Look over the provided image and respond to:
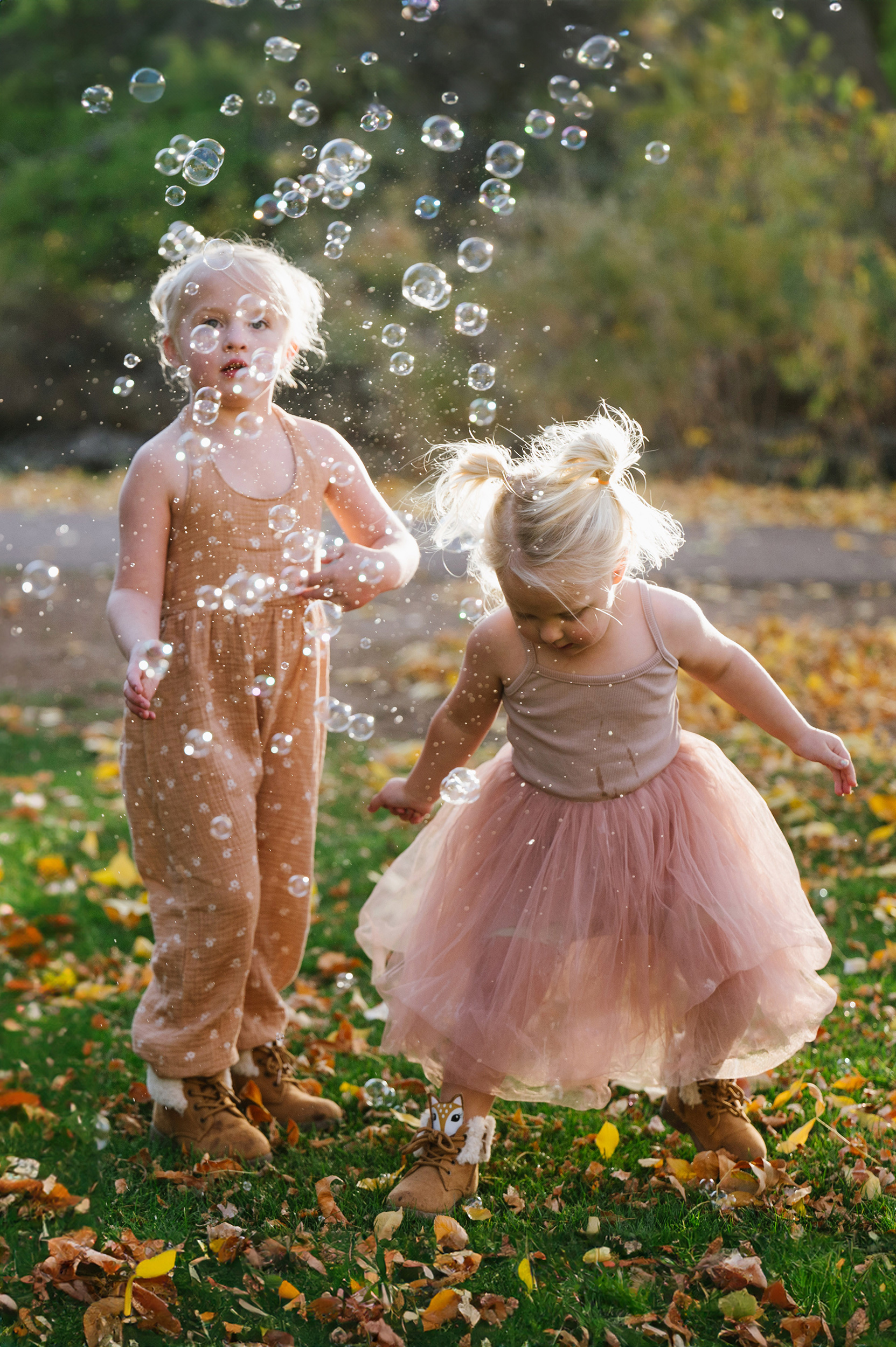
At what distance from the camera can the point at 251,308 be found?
8.09 feet

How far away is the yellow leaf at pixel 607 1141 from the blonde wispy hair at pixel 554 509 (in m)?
1.13

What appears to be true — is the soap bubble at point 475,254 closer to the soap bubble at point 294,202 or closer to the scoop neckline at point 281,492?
the soap bubble at point 294,202

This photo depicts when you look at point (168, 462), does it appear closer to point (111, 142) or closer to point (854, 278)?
point (854, 278)

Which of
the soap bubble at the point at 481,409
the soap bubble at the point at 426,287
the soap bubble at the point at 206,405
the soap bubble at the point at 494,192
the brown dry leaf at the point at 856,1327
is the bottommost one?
the brown dry leaf at the point at 856,1327

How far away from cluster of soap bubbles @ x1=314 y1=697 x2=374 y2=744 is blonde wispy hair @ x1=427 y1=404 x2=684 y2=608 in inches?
15.7

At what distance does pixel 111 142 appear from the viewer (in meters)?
15.5

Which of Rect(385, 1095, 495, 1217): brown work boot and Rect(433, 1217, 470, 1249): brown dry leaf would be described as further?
Rect(385, 1095, 495, 1217): brown work boot

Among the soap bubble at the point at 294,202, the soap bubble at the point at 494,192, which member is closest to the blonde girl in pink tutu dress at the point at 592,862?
the soap bubble at the point at 294,202

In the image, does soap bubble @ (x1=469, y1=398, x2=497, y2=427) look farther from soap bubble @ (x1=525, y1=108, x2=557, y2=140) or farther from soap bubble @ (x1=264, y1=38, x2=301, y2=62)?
soap bubble @ (x1=264, y1=38, x2=301, y2=62)

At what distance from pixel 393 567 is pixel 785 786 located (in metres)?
2.68

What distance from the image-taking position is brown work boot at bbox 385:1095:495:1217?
7.92 feet

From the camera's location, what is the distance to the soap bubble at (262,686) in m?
2.58

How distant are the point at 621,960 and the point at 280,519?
1.08m

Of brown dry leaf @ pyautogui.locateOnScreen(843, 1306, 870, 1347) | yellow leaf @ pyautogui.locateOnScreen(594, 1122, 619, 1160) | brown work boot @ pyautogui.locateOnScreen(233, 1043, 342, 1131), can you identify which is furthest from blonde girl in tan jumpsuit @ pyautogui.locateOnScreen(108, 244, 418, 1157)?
brown dry leaf @ pyautogui.locateOnScreen(843, 1306, 870, 1347)
